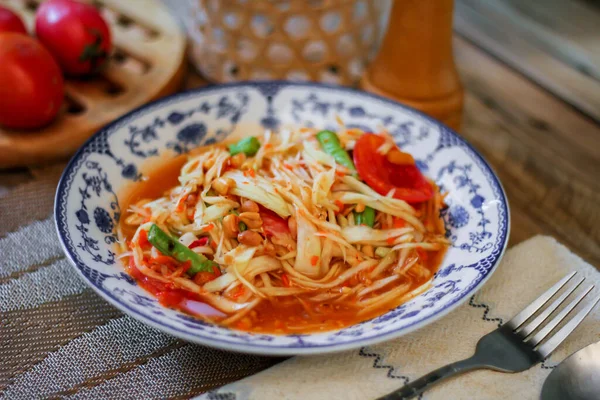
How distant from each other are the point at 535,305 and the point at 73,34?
2308 millimetres

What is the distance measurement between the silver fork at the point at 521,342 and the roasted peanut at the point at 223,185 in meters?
0.85

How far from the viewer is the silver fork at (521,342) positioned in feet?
5.30

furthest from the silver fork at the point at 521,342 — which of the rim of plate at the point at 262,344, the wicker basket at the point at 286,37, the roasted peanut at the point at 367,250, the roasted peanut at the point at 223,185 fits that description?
the wicker basket at the point at 286,37

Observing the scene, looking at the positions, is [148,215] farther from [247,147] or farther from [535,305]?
[535,305]

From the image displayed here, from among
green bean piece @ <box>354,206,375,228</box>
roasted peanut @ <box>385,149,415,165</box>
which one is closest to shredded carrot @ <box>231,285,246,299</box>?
green bean piece @ <box>354,206,375,228</box>

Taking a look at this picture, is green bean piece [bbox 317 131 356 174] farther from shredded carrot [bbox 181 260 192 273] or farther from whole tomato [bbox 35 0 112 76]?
whole tomato [bbox 35 0 112 76]

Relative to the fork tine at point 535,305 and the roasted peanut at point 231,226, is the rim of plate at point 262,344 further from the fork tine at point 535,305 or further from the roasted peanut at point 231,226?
the roasted peanut at point 231,226

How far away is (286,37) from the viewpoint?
112 inches

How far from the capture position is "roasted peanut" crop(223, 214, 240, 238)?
1901mm

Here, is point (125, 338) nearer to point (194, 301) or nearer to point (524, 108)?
point (194, 301)

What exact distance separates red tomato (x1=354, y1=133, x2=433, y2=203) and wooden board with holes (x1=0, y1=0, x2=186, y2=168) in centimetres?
117

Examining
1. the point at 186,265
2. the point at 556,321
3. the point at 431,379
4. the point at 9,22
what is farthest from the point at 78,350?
the point at 9,22

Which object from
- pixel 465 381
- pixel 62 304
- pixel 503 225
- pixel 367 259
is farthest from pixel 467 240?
pixel 62 304

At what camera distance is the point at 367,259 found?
200cm
